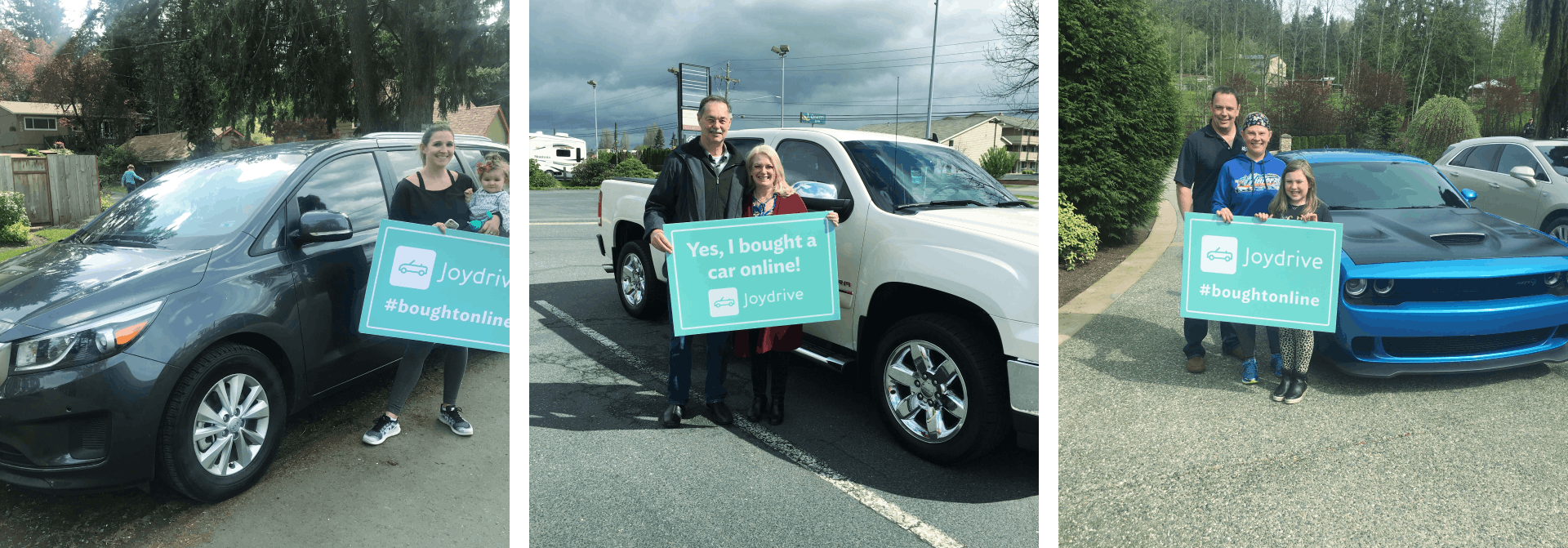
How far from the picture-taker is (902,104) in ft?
5.91

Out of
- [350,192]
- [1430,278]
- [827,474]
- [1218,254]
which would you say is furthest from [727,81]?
[1430,278]

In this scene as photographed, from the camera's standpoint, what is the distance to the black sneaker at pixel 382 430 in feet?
7.80

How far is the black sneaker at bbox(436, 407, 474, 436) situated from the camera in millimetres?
2389

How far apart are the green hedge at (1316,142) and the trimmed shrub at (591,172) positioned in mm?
2620

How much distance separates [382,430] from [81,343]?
2.54 feet

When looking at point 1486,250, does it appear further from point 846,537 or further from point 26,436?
point 26,436

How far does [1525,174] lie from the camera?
2.81m

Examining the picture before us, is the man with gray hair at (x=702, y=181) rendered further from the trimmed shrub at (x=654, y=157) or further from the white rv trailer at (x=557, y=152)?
the white rv trailer at (x=557, y=152)

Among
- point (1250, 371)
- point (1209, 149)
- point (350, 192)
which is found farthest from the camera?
point (1250, 371)

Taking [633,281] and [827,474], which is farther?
[827,474]

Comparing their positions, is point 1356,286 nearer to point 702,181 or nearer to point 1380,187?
point 1380,187

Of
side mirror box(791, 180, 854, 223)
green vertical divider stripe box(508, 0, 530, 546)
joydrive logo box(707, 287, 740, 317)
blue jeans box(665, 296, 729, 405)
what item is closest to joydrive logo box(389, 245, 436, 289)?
green vertical divider stripe box(508, 0, 530, 546)

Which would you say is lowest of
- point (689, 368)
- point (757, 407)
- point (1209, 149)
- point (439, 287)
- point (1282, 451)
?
point (1282, 451)

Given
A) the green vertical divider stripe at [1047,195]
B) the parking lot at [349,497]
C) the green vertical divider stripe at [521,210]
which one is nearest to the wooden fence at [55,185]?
the parking lot at [349,497]
